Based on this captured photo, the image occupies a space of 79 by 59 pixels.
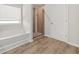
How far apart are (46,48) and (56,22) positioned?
0.42 metres

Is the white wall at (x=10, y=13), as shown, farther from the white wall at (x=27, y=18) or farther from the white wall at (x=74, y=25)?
the white wall at (x=74, y=25)

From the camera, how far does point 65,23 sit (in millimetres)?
1500

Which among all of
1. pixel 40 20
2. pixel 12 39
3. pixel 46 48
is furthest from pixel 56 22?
pixel 12 39

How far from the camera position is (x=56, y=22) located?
5.08 feet

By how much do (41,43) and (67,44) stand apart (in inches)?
15.1

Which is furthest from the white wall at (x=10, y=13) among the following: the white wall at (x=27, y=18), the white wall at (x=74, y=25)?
the white wall at (x=74, y=25)

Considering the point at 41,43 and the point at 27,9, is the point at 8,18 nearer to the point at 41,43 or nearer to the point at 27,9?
the point at 27,9

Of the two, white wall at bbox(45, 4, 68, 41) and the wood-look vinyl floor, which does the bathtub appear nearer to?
the wood-look vinyl floor

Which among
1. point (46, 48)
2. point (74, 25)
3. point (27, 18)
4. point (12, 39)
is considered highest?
point (27, 18)

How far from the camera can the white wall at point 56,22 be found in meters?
1.47

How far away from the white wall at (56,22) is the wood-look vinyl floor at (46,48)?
3.6 inches

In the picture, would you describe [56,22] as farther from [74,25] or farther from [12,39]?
[12,39]

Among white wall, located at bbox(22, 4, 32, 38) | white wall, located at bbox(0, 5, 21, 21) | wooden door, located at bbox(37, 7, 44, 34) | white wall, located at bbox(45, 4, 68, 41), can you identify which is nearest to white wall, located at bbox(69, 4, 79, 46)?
white wall, located at bbox(45, 4, 68, 41)
